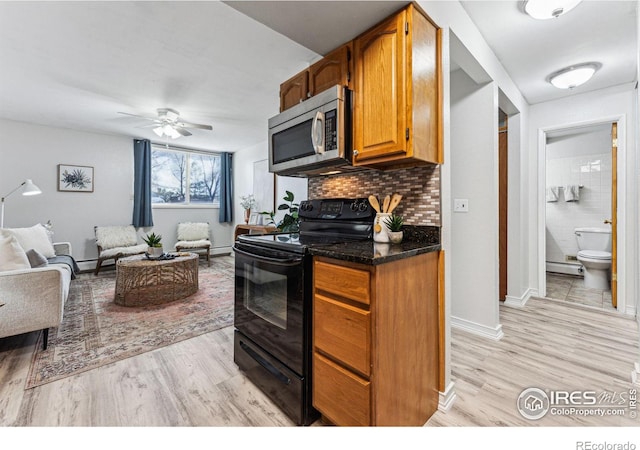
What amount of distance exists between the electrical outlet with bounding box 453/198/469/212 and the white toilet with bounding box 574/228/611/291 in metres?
2.56

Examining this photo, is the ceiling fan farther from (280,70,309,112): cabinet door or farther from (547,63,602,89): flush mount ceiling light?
(547,63,602,89): flush mount ceiling light

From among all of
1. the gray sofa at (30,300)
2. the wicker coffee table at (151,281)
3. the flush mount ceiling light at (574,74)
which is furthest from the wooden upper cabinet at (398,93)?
the wicker coffee table at (151,281)

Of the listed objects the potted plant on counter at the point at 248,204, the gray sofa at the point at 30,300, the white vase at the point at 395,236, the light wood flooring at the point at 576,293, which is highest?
the potted plant on counter at the point at 248,204

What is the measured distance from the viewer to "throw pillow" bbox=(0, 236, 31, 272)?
219 centimetres

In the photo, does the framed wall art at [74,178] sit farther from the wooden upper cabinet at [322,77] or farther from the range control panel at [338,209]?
the range control panel at [338,209]

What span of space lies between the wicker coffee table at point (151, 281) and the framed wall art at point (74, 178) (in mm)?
2418

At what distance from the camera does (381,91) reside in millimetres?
1513

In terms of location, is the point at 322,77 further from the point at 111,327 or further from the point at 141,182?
the point at 141,182

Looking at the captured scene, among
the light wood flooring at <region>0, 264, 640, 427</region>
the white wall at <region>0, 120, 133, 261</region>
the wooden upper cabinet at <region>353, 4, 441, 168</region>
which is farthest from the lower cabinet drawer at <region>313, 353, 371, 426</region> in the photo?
the white wall at <region>0, 120, 133, 261</region>

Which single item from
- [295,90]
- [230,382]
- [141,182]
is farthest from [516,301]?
[141,182]

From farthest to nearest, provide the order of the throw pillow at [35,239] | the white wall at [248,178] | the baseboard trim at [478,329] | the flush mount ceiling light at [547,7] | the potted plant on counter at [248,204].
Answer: the potted plant on counter at [248,204] → the white wall at [248,178] → the throw pillow at [35,239] → the baseboard trim at [478,329] → the flush mount ceiling light at [547,7]

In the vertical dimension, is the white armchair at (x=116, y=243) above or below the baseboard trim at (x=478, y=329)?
above

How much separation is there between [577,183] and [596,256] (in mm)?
1387

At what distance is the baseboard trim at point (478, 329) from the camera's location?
91.2 inches
